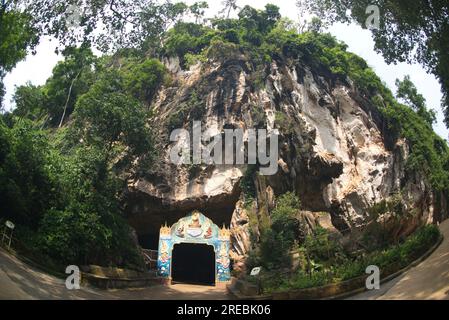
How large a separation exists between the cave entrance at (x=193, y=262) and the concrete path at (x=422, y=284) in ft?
45.5

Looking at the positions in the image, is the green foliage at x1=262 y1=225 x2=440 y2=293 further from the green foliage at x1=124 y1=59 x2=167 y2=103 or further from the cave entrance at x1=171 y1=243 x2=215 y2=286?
the green foliage at x1=124 y1=59 x2=167 y2=103

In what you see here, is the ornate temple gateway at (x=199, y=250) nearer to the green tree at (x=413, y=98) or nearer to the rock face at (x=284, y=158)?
the rock face at (x=284, y=158)

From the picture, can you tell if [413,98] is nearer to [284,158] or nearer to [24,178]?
[284,158]

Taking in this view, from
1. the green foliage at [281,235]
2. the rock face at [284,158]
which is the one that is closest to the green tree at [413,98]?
the rock face at [284,158]

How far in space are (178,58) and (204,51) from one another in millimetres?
1982

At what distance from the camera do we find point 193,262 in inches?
880

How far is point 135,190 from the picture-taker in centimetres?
2003

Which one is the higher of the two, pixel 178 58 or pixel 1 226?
pixel 178 58

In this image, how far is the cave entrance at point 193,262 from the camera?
21.9 meters

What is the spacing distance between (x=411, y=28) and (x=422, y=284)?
25.4 ft

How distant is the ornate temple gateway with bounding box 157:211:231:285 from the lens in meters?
18.6

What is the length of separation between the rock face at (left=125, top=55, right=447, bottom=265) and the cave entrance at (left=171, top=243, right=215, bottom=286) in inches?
82.9
